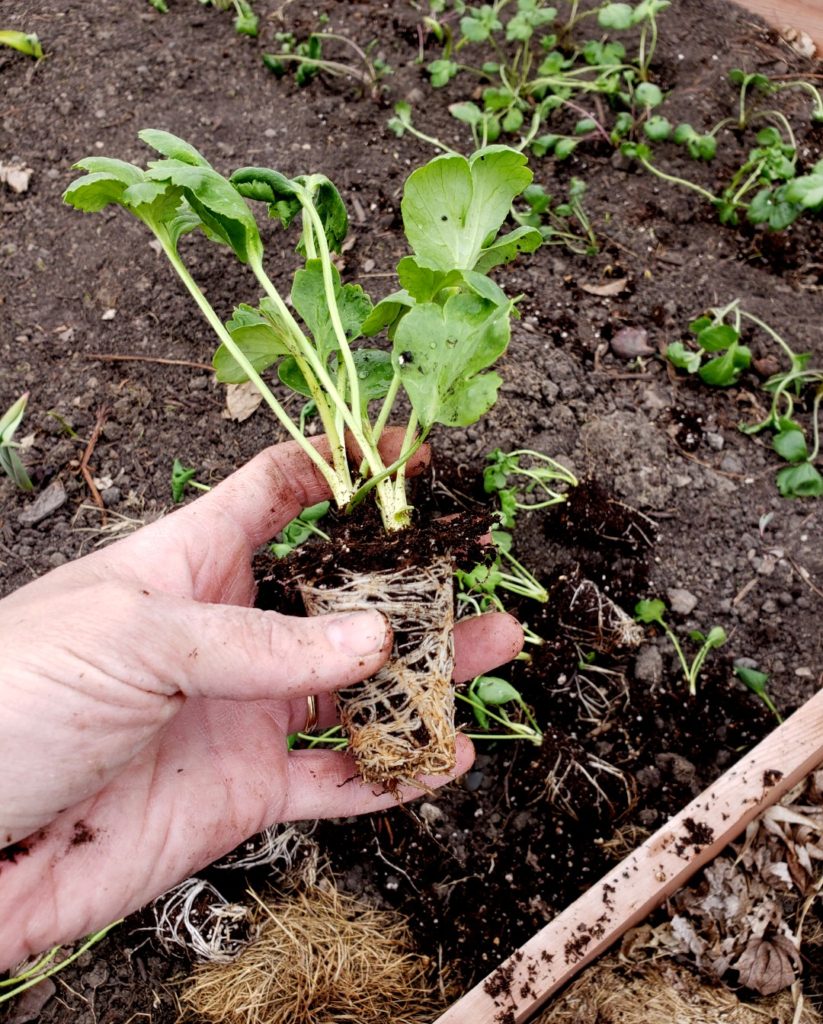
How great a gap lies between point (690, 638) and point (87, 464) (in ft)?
5.87

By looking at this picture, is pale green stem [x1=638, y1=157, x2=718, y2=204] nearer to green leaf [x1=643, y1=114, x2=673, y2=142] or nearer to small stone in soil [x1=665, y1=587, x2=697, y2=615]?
green leaf [x1=643, y1=114, x2=673, y2=142]

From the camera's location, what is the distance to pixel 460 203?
143 centimetres

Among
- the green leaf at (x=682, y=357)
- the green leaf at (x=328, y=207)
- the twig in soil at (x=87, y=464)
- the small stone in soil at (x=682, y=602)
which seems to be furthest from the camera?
the green leaf at (x=682, y=357)

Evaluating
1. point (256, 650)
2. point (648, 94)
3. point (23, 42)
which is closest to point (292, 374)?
point (256, 650)

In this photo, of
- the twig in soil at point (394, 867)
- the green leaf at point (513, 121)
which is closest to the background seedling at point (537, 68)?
the green leaf at point (513, 121)

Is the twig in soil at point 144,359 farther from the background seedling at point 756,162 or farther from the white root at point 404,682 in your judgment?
the background seedling at point 756,162

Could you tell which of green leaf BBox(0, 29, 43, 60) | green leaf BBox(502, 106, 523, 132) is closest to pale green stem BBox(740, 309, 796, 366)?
green leaf BBox(502, 106, 523, 132)

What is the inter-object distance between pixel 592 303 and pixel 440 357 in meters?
1.57

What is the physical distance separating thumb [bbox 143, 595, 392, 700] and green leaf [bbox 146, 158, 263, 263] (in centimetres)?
64

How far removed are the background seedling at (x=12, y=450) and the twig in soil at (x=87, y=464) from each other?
0.15m

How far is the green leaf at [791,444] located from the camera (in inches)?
95.3

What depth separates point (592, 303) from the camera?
2.76 metres

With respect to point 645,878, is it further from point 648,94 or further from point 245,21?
point 245,21

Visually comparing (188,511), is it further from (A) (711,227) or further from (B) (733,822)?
(A) (711,227)
